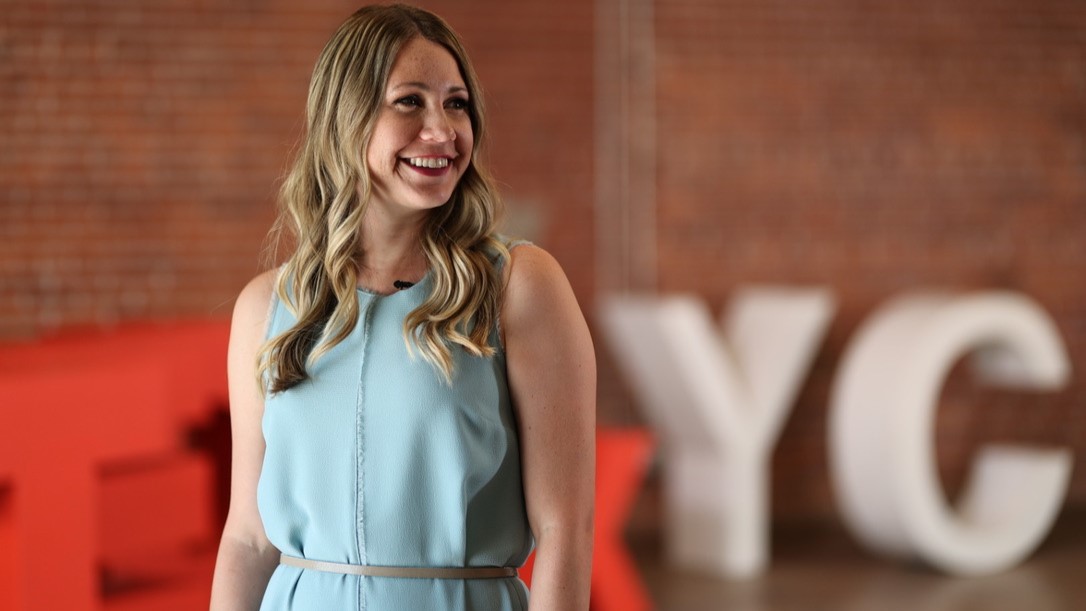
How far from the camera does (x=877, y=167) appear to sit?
6863 millimetres

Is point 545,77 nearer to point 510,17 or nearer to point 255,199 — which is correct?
point 510,17

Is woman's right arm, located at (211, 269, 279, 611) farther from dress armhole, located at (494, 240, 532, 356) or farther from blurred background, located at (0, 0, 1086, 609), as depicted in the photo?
blurred background, located at (0, 0, 1086, 609)

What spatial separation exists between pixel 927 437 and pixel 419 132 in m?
4.41

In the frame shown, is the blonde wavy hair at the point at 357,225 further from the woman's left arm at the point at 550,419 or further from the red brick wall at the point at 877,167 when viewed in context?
the red brick wall at the point at 877,167

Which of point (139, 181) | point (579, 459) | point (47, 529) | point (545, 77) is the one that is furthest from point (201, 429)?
point (545, 77)

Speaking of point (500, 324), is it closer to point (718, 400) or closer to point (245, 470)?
point (245, 470)

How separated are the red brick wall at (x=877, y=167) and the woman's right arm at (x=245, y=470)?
4.80 meters

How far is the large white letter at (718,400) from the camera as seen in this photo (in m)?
5.72

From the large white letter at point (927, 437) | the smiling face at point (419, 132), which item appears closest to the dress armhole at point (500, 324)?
the smiling face at point (419, 132)

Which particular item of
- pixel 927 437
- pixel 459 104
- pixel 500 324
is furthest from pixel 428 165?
pixel 927 437

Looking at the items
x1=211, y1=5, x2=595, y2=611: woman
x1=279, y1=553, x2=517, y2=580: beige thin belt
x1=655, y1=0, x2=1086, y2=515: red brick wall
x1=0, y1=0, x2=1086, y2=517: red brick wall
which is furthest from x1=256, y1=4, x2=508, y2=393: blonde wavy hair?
x1=655, y1=0, x2=1086, y2=515: red brick wall

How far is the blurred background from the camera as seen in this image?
5.54m

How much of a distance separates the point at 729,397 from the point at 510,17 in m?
1.98

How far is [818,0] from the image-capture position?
670cm
